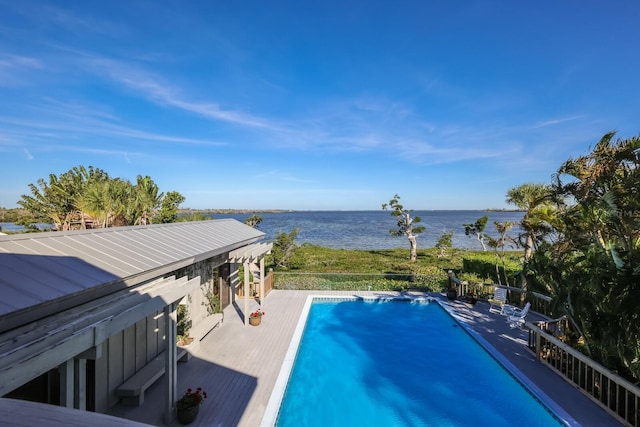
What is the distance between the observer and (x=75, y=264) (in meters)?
4.33

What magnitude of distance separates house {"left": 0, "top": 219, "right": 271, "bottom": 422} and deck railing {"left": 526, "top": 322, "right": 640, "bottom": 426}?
7.92m

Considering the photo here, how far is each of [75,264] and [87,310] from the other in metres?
1.06

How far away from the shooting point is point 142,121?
2233 centimetres

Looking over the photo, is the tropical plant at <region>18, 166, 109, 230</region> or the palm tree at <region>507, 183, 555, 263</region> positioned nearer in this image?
the palm tree at <region>507, 183, 555, 263</region>

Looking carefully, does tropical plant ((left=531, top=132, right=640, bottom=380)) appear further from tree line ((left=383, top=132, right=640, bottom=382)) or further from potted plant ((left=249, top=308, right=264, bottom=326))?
potted plant ((left=249, top=308, right=264, bottom=326))

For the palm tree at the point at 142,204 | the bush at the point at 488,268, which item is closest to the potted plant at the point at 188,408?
the palm tree at the point at 142,204

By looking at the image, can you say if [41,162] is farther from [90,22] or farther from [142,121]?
[90,22]

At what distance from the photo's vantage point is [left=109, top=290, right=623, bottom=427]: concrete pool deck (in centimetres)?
560

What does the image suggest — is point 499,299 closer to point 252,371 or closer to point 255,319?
point 255,319

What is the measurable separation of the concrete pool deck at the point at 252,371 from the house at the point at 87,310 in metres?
0.73

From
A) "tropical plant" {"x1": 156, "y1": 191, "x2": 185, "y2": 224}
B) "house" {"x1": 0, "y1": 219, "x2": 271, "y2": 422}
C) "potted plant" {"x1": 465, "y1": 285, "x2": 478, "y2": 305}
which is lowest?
"potted plant" {"x1": 465, "y1": 285, "x2": 478, "y2": 305}

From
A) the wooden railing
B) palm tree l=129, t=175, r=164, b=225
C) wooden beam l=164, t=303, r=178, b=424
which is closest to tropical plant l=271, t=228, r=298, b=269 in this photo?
the wooden railing

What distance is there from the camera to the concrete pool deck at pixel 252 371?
560cm

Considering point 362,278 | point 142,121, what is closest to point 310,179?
point 142,121
